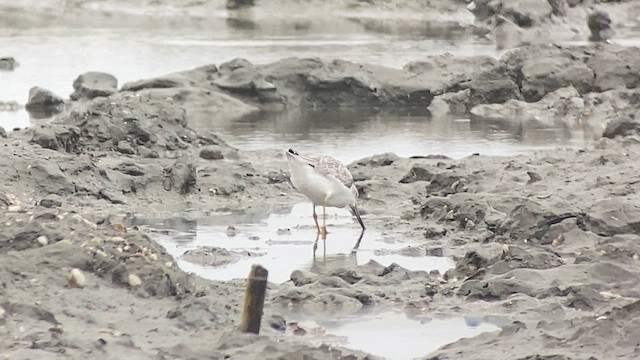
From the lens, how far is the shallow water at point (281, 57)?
18.8m

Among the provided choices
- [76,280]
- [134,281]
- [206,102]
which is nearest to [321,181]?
[134,281]

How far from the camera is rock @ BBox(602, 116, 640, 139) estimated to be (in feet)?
55.4

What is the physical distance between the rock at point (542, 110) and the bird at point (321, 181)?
379 inches

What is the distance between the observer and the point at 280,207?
13.8 metres

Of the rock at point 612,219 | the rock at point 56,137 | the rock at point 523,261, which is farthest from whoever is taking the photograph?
the rock at point 56,137

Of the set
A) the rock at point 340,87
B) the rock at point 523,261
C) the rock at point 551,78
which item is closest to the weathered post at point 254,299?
the rock at point 523,261

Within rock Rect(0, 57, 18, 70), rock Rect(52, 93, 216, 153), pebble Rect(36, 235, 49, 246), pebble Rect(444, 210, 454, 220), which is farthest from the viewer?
rock Rect(0, 57, 18, 70)

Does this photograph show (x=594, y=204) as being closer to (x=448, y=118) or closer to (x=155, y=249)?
(x=155, y=249)

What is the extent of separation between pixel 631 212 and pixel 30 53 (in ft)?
75.4

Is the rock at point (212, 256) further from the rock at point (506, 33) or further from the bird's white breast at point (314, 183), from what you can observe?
the rock at point (506, 33)

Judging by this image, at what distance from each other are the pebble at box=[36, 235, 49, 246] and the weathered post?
191 cm

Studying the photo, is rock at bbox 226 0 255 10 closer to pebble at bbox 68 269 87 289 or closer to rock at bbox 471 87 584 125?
rock at bbox 471 87 584 125

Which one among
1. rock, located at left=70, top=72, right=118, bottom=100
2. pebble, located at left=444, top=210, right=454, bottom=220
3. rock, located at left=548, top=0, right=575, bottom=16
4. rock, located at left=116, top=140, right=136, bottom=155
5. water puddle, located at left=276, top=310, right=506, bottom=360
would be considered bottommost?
rock, located at left=70, top=72, right=118, bottom=100

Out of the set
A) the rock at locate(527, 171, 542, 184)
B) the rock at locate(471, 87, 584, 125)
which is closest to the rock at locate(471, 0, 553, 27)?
the rock at locate(471, 87, 584, 125)
